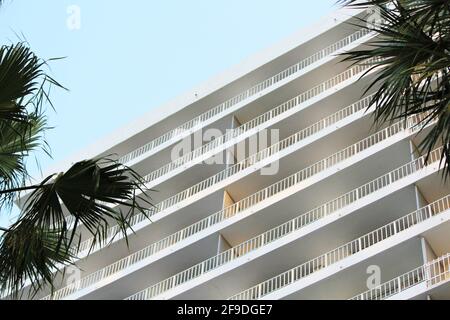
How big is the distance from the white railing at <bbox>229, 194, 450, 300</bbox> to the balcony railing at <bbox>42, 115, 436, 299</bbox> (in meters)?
1.73

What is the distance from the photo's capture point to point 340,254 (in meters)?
29.7

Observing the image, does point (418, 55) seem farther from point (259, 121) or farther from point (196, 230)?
point (259, 121)

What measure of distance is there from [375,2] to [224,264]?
21889 mm

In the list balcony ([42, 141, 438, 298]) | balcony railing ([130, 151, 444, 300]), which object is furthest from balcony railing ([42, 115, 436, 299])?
balcony railing ([130, 151, 444, 300])

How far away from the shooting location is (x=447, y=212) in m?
26.6

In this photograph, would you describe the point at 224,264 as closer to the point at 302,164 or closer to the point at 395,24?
the point at 302,164

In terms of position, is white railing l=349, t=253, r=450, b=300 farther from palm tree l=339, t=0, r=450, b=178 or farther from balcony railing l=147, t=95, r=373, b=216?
palm tree l=339, t=0, r=450, b=178

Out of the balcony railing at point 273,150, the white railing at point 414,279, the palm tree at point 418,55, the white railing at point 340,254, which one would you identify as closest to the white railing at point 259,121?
the balcony railing at point 273,150

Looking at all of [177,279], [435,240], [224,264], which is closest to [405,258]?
[435,240]

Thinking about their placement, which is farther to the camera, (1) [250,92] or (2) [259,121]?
(1) [250,92]

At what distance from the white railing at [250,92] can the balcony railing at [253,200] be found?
16.9ft

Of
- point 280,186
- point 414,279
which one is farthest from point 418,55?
point 280,186

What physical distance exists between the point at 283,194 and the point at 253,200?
2.37 meters

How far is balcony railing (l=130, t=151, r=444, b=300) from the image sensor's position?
28.7m
